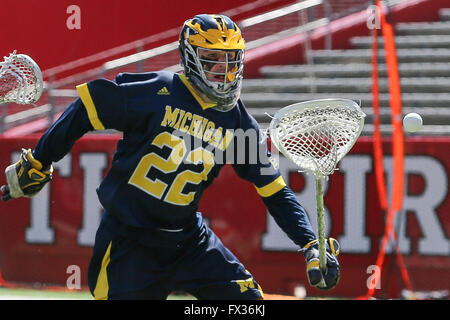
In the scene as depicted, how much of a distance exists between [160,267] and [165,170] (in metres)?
0.45

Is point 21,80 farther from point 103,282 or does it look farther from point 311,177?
point 311,177

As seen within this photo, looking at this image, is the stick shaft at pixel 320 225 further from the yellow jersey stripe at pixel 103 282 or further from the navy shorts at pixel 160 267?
the yellow jersey stripe at pixel 103 282

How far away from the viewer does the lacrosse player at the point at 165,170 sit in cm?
404

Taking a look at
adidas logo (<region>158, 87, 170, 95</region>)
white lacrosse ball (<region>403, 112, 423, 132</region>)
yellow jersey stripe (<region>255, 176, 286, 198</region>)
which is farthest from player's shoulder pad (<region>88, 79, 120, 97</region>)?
white lacrosse ball (<region>403, 112, 423, 132</region>)

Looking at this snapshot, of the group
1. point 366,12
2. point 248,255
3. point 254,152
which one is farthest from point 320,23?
point 254,152

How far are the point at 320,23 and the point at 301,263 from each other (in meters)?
3.87

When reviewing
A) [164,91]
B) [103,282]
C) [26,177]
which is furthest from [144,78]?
[103,282]

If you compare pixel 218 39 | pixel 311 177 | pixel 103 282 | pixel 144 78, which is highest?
pixel 218 39

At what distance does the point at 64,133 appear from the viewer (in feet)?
13.2

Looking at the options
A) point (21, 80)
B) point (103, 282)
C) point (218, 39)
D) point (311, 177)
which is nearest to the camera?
point (103, 282)

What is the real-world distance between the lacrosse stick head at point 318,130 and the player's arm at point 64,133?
2.41ft

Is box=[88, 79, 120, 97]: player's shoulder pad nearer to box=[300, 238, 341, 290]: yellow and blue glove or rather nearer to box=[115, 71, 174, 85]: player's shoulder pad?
box=[115, 71, 174, 85]: player's shoulder pad

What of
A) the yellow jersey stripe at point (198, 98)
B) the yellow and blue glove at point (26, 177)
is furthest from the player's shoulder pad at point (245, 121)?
the yellow and blue glove at point (26, 177)

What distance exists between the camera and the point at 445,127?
27.8ft
